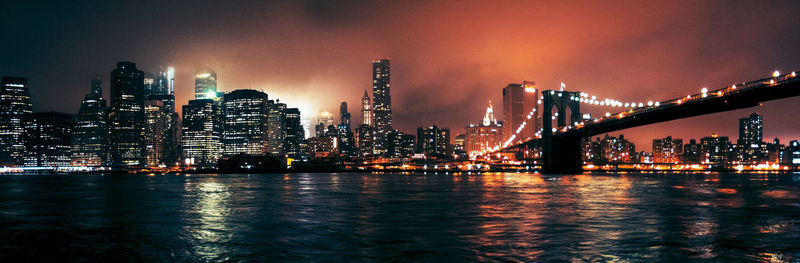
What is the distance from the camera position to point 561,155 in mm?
101250

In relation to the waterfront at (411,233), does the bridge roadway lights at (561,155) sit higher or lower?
higher

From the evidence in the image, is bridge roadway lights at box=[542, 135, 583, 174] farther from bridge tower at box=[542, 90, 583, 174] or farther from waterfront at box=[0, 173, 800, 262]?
waterfront at box=[0, 173, 800, 262]

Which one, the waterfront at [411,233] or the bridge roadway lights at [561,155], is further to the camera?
the bridge roadway lights at [561,155]

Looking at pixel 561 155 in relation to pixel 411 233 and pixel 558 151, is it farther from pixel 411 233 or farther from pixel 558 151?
pixel 411 233

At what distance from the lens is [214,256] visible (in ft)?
57.7

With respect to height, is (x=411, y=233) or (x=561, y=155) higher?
(x=561, y=155)

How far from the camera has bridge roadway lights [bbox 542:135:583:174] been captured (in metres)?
99.7

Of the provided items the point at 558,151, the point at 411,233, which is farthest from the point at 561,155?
the point at 411,233

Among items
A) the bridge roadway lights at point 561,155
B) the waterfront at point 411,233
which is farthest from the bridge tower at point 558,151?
the waterfront at point 411,233

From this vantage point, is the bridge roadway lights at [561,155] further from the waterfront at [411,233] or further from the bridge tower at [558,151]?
the waterfront at [411,233]

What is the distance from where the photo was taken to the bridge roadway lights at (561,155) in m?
99.7

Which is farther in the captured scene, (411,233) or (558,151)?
(558,151)

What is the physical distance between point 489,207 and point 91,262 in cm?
2359

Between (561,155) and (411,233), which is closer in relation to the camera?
(411,233)
